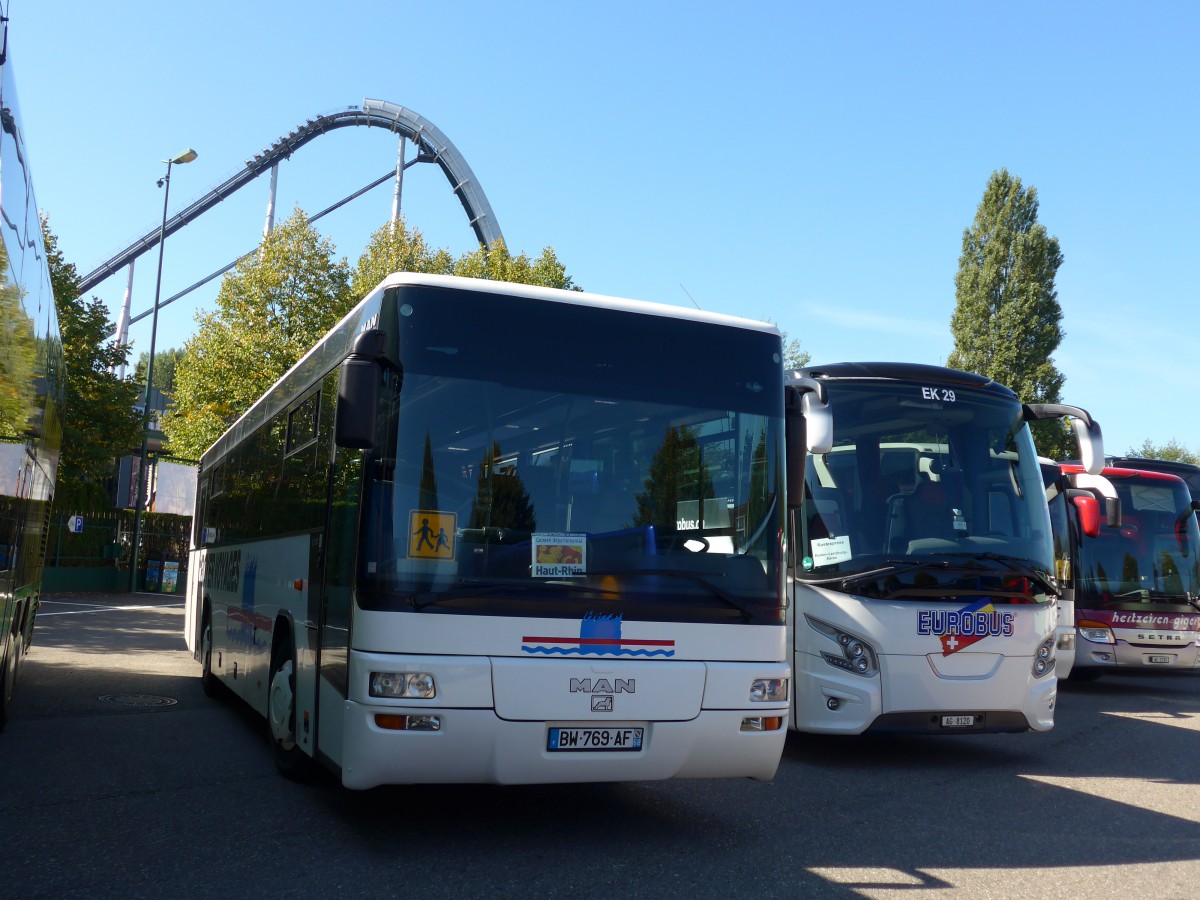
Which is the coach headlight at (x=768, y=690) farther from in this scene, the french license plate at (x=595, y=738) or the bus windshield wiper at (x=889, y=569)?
the bus windshield wiper at (x=889, y=569)

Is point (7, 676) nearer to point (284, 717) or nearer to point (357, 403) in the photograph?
point (284, 717)

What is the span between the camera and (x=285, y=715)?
24.2 feet

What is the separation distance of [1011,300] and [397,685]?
50.1 meters

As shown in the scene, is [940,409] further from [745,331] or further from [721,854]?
[721,854]

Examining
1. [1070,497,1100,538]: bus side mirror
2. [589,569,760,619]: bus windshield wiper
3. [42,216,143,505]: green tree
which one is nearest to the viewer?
[589,569,760,619]: bus windshield wiper

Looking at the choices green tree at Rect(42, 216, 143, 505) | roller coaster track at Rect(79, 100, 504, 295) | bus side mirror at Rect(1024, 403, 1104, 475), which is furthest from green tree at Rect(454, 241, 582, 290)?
bus side mirror at Rect(1024, 403, 1104, 475)

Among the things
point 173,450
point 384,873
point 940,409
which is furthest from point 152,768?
point 173,450

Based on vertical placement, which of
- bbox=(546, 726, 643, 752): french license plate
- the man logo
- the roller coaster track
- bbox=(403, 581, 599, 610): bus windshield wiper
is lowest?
bbox=(546, 726, 643, 752): french license plate

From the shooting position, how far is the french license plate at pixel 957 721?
8.66 m

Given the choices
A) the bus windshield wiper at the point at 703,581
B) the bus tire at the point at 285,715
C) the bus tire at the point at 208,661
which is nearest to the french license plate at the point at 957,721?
the bus windshield wiper at the point at 703,581

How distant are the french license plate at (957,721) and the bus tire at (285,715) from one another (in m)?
4.53

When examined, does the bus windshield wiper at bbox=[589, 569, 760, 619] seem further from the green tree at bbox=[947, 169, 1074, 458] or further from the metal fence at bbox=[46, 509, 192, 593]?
the green tree at bbox=[947, 169, 1074, 458]

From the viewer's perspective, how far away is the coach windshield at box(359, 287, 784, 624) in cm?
562

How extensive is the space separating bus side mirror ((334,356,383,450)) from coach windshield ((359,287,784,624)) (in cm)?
18
